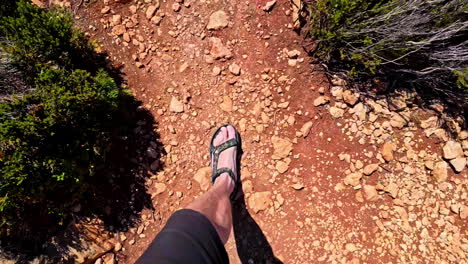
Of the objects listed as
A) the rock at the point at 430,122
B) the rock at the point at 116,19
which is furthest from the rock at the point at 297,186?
the rock at the point at 116,19

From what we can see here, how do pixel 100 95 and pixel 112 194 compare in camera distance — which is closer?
pixel 100 95

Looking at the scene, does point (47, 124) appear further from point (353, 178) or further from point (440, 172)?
point (440, 172)

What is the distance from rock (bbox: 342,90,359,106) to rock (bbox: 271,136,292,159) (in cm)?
66

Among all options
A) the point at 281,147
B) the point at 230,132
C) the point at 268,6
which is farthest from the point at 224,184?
the point at 268,6

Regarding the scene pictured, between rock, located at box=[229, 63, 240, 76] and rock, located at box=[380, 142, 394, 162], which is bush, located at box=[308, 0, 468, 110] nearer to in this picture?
rock, located at box=[380, 142, 394, 162]

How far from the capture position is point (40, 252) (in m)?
2.61

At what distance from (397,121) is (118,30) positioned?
9.44 feet

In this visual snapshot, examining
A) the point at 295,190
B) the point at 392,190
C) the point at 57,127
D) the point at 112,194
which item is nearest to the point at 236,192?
the point at 295,190

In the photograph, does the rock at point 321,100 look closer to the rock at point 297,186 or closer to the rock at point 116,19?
the rock at point 297,186

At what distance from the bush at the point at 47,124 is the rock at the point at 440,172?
9.25 feet

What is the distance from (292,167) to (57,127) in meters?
1.98

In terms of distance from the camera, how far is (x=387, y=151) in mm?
2732

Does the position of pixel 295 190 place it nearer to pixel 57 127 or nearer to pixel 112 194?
pixel 112 194

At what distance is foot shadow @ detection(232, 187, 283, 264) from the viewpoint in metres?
2.69
